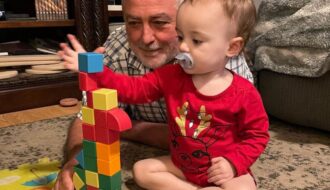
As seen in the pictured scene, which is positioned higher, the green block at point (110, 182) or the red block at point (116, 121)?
the red block at point (116, 121)

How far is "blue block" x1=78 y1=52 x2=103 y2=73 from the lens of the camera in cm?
71

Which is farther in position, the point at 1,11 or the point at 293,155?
the point at 1,11

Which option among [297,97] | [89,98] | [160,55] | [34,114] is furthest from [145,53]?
[34,114]

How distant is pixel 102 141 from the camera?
726mm

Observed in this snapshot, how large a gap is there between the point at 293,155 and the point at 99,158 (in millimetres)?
737

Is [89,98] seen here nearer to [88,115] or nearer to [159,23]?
[88,115]

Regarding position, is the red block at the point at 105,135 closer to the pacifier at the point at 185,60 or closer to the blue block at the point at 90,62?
the blue block at the point at 90,62

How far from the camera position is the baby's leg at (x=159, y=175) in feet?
3.07

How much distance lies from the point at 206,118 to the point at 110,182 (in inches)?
10.3

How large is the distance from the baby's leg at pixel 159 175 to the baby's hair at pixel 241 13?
0.37m

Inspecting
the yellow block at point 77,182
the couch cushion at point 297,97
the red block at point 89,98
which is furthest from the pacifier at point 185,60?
the couch cushion at point 297,97

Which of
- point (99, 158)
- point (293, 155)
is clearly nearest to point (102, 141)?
point (99, 158)

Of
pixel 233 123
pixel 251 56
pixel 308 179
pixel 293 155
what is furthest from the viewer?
pixel 251 56

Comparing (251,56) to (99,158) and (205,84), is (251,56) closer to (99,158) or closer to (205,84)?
(205,84)
